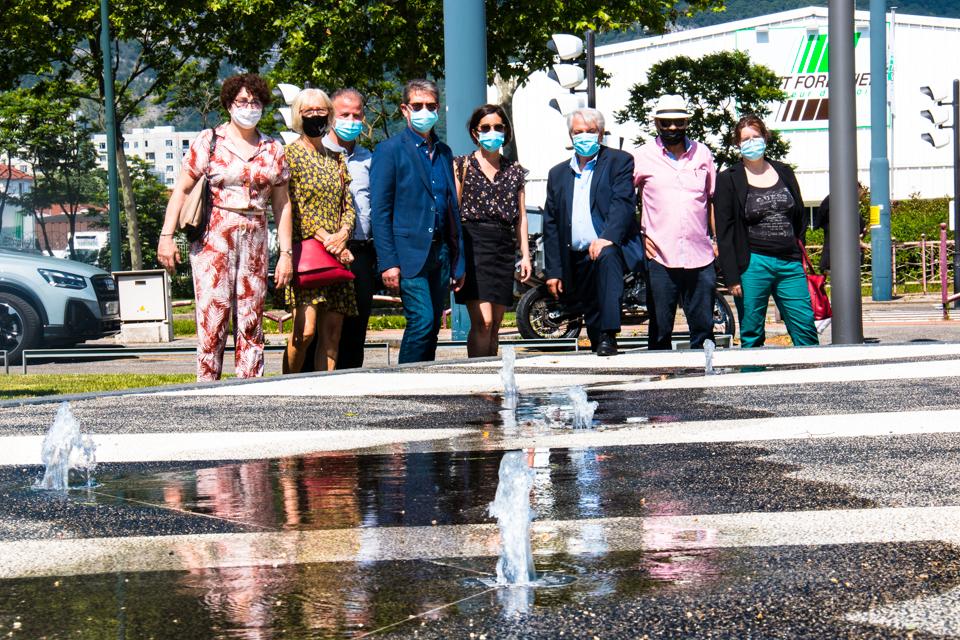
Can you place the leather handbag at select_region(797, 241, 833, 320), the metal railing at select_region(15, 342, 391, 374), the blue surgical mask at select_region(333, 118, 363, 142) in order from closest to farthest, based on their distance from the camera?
1. the blue surgical mask at select_region(333, 118, 363, 142)
2. the leather handbag at select_region(797, 241, 833, 320)
3. the metal railing at select_region(15, 342, 391, 374)

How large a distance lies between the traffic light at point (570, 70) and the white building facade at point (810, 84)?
48.0 metres

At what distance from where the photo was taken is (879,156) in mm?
26656

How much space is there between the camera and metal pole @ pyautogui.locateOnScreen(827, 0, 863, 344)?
10820 millimetres

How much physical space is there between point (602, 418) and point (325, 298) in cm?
257

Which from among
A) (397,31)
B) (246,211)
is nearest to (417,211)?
(246,211)

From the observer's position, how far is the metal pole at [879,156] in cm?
2602

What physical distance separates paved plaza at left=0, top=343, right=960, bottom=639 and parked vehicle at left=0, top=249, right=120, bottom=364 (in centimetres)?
949

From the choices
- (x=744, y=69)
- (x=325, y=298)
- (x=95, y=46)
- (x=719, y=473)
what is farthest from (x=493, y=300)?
(x=744, y=69)

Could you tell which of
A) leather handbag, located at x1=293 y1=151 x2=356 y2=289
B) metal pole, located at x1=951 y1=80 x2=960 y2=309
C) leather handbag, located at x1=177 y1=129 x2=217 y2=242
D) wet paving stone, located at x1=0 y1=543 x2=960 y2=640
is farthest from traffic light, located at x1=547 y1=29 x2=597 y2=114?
wet paving stone, located at x1=0 y1=543 x2=960 y2=640

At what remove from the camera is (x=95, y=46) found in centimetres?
3459

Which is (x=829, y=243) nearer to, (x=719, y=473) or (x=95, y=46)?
(x=719, y=473)

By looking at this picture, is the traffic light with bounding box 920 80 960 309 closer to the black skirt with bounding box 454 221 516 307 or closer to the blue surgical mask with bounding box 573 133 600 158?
the blue surgical mask with bounding box 573 133 600 158

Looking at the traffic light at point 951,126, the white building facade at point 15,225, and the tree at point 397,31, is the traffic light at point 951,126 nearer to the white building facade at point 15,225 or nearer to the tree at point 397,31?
the tree at point 397,31

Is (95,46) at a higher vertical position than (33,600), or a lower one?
higher
